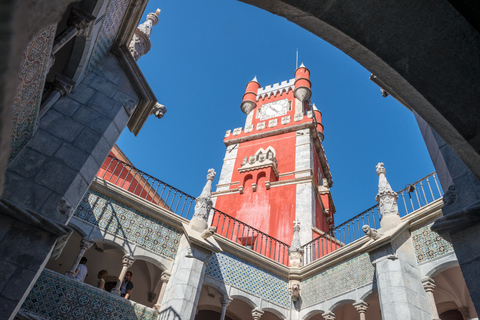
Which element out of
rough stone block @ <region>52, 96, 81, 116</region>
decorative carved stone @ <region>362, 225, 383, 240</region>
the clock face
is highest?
the clock face

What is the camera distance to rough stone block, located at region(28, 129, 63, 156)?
174 inches

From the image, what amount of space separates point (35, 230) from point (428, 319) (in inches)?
276

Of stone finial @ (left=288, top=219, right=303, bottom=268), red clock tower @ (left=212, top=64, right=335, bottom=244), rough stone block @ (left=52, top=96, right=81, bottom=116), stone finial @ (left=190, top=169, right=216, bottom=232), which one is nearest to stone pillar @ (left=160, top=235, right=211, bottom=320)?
stone finial @ (left=190, top=169, right=216, bottom=232)

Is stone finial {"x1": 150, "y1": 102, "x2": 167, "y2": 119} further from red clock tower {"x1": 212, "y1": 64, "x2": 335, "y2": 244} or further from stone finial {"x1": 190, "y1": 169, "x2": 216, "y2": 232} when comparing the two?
red clock tower {"x1": 212, "y1": 64, "x2": 335, "y2": 244}

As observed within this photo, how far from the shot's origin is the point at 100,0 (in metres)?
4.42

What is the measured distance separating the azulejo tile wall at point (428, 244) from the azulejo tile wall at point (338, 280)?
1.19m

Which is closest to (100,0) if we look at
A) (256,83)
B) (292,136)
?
(292,136)

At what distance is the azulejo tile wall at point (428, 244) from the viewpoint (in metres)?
7.23

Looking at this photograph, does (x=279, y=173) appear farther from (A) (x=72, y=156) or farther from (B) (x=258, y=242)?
(A) (x=72, y=156)

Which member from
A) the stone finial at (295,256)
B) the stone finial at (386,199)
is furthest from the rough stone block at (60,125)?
the stone finial at (295,256)

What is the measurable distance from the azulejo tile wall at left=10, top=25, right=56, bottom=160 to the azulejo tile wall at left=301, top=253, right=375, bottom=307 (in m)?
7.72

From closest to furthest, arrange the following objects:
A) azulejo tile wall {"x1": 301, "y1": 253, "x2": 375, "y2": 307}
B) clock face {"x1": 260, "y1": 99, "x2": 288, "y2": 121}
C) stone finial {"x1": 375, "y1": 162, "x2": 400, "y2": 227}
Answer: stone finial {"x1": 375, "y1": 162, "x2": 400, "y2": 227}
azulejo tile wall {"x1": 301, "y1": 253, "x2": 375, "y2": 307}
clock face {"x1": 260, "y1": 99, "x2": 288, "y2": 121}

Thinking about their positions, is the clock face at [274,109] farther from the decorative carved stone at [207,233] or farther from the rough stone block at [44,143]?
the rough stone block at [44,143]

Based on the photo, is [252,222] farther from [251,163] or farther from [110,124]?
[110,124]
